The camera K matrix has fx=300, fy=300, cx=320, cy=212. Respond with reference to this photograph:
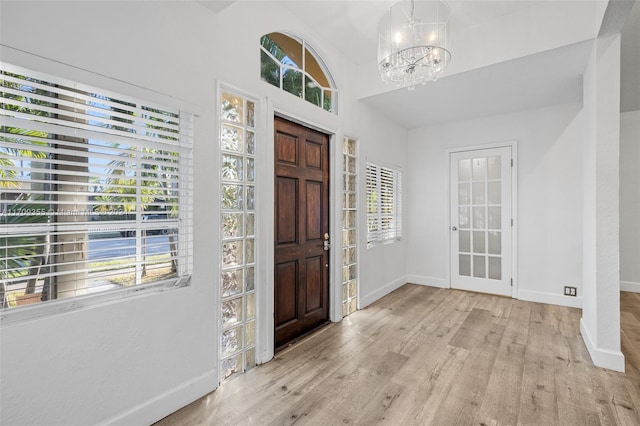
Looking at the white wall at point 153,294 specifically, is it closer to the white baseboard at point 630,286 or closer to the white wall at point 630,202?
the white wall at point 630,202

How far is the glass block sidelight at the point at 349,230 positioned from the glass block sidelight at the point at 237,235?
4.56 feet

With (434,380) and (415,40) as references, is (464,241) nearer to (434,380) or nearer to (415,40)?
(434,380)

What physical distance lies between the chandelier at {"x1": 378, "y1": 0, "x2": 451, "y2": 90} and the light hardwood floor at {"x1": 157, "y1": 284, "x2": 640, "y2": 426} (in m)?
2.37

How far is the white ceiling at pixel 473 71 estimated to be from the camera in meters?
2.65

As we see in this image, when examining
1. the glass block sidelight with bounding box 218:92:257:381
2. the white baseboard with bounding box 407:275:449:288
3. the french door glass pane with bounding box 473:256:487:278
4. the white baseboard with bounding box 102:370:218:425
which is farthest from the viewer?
the white baseboard with bounding box 407:275:449:288

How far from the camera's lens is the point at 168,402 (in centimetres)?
183

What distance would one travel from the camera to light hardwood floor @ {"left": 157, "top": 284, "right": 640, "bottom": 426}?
1843 mm

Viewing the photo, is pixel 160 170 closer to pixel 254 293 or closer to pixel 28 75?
pixel 28 75

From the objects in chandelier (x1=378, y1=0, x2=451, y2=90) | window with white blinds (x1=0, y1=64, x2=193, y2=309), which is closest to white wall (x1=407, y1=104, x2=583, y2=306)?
chandelier (x1=378, y1=0, x2=451, y2=90)

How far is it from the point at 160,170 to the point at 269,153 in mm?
900

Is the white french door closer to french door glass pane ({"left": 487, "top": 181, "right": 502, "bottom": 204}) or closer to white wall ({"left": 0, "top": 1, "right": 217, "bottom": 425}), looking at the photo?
french door glass pane ({"left": 487, "top": 181, "right": 502, "bottom": 204})

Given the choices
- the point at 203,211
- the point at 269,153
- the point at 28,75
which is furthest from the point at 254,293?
the point at 28,75

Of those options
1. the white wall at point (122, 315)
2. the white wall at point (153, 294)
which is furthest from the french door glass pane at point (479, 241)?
the white wall at point (122, 315)

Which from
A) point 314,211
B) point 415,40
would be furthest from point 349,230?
point 415,40
